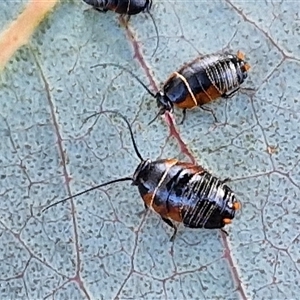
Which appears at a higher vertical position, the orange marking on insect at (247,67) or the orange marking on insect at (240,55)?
the orange marking on insect at (240,55)

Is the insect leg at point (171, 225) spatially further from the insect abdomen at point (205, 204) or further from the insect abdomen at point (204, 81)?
the insect abdomen at point (204, 81)

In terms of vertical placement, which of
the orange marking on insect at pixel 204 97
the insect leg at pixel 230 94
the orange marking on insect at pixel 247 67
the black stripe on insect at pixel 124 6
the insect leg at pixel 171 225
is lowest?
the insect leg at pixel 171 225

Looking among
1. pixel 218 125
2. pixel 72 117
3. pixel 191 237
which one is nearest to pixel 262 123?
pixel 218 125

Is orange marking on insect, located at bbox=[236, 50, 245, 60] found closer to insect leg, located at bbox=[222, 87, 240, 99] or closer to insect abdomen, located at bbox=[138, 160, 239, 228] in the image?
insect leg, located at bbox=[222, 87, 240, 99]

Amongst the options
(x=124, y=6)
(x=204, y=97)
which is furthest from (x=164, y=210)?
(x=124, y=6)

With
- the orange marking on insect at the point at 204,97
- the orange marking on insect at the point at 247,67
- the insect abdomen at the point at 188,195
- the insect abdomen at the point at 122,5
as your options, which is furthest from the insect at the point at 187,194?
the insect abdomen at the point at 122,5

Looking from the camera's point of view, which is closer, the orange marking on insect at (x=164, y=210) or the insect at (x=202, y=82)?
the orange marking on insect at (x=164, y=210)

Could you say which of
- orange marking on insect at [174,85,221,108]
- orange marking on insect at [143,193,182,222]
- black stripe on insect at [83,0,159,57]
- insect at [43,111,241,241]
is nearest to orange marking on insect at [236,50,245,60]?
orange marking on insect at [174,85,221,108]
